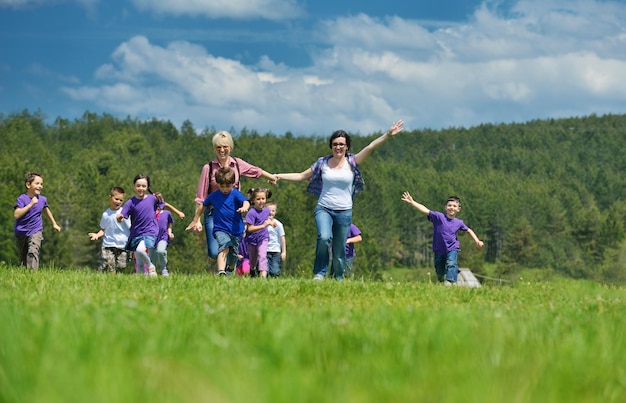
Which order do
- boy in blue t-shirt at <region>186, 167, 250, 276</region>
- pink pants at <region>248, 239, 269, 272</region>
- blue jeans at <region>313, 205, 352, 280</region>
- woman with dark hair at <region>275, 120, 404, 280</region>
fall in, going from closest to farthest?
blue jeans at <region>313, 205, 352, 280</region> → woman with dark hair at <region>275, 120, 404, 280</region> → boy in blue t-shirt at <region>186, 167, 250, 276</region> → pink pants at <region>248, 239, 269, 272</region>

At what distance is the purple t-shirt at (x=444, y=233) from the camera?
16.2m

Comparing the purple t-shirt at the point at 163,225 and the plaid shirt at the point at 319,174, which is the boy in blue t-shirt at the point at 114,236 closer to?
the purple t-shirt at the point at 163,225

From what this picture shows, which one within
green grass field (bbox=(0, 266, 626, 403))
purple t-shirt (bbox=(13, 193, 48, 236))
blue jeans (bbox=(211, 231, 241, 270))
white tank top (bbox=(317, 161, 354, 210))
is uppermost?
white tank top (bbox=(317, 161, 354, 210))

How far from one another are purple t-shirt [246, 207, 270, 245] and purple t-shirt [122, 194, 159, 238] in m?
1.96

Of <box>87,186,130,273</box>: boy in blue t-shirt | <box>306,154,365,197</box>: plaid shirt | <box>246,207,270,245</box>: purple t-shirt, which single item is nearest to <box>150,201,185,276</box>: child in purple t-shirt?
<box>87,186,130,273</box>: boy in blue t-shirt

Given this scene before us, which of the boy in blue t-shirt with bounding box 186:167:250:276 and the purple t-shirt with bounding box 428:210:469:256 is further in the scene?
the purple t-shirt with bounding box 428:210:469:256

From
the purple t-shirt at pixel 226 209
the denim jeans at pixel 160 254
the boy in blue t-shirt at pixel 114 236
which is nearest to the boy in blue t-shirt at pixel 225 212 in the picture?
the purple t-shirt at pixel 226 209

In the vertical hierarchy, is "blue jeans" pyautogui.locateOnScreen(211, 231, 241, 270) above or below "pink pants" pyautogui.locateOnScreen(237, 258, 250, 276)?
above

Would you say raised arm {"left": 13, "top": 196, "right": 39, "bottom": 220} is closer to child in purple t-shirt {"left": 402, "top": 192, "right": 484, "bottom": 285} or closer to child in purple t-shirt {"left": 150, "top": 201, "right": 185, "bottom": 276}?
child in purple t-shirt {"left": 150, "top": 201, "right": 185, "bottom": 276}

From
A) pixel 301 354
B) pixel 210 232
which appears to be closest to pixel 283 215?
pixel 210 232

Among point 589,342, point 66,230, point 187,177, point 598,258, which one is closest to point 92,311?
point 589,342

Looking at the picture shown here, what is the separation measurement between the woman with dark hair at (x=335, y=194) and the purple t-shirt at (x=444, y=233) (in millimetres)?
3370

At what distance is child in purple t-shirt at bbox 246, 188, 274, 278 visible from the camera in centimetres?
1661

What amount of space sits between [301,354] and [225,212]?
9.21 meters
